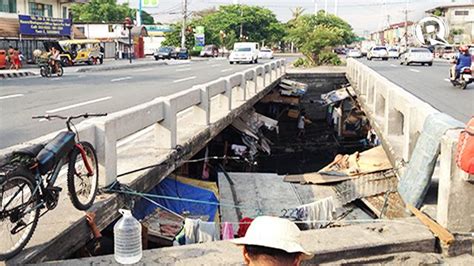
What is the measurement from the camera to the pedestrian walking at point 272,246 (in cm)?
228

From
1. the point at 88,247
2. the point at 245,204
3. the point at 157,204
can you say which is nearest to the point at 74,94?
the point at 245,204

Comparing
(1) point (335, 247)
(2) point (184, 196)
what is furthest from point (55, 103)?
(1) point (335, 247)

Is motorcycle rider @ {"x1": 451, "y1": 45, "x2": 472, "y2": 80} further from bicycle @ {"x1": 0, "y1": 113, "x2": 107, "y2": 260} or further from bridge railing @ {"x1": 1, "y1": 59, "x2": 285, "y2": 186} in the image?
bicycle @ {"x1": 0, "y1": 113, "x2": 107, "y2": 260}

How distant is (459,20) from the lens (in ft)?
268

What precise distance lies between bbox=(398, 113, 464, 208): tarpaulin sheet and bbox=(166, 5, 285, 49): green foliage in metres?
81.4

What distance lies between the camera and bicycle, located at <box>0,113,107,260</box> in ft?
12.1

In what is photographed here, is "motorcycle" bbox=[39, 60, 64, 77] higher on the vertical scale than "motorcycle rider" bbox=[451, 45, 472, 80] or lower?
lower

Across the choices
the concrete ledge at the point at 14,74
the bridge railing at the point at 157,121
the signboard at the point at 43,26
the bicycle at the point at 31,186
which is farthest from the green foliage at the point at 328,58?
the bicycle at the point at 31,186

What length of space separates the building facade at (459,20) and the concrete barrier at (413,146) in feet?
241

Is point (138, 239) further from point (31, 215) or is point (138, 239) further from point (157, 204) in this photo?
point (157, 204)

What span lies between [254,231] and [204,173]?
8.07 meters

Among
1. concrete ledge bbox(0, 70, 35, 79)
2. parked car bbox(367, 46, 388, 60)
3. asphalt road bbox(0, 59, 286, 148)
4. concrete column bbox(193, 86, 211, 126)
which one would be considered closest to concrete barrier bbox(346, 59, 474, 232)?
concrete column bbox(193, 86, 211, 126)

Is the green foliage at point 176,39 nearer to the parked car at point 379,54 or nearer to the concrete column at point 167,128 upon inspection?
the parked car at point 379,54

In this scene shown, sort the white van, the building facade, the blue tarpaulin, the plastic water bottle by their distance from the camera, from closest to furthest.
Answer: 1. the plastic water bottle
2. the blue tarpaulin
3. the white van
4. the building facade
